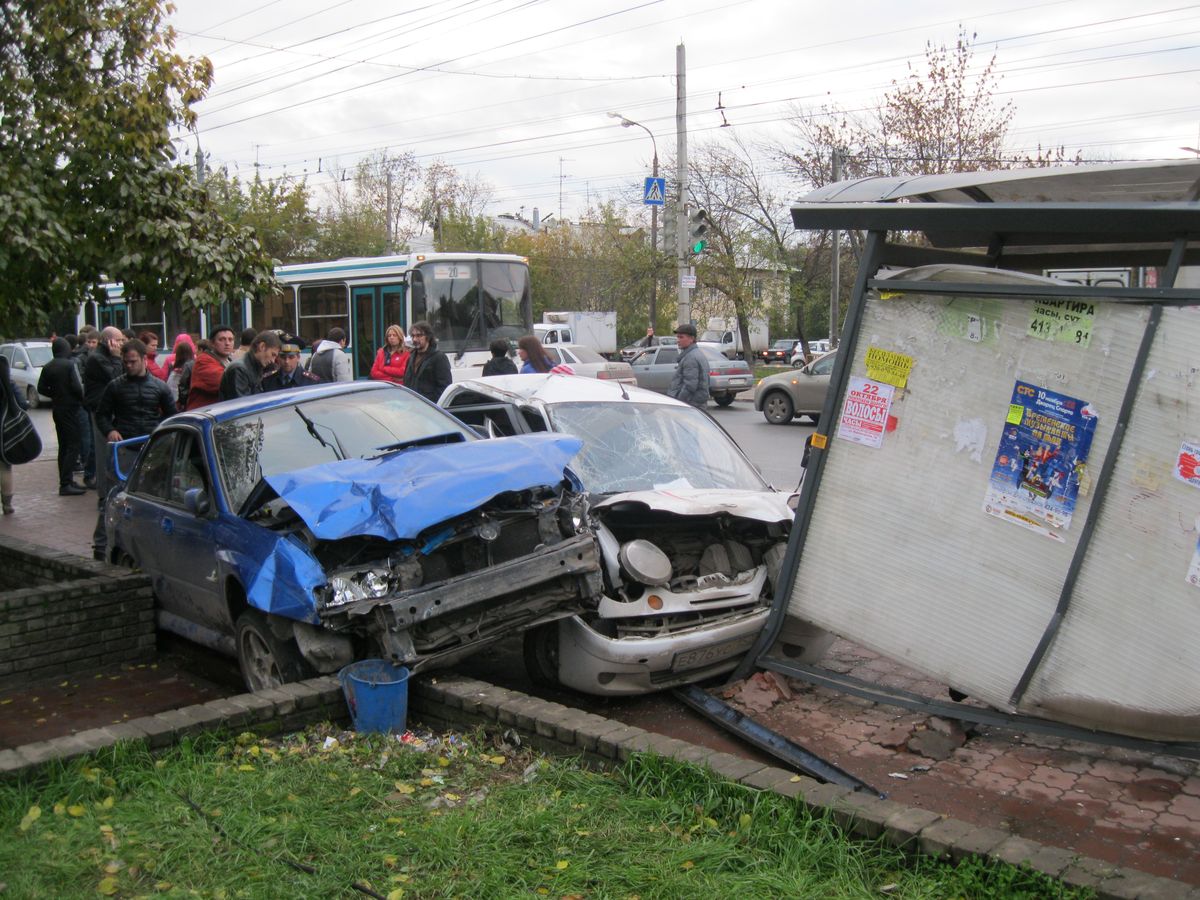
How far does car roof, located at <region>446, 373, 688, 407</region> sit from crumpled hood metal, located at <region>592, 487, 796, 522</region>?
135 centimetres

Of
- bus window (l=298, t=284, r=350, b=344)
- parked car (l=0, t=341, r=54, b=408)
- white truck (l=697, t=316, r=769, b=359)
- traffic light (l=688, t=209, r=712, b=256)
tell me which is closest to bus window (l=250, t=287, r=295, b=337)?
bus window (l=298, t=284, r=350, b=344)

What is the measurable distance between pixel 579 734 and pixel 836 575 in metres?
1.72

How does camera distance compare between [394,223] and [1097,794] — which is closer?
[1097,794]

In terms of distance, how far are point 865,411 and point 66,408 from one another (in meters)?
11.3

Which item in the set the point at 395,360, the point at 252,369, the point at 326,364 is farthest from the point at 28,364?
the point at 252,369

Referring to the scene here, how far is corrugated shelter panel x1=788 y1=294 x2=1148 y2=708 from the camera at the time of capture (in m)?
4.68

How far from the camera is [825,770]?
15.6 ft

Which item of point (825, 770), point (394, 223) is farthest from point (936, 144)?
point (394, 223)

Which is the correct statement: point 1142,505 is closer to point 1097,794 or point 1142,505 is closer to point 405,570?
point 1097,794

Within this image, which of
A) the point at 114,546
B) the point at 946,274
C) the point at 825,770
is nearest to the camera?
the point at 825,770

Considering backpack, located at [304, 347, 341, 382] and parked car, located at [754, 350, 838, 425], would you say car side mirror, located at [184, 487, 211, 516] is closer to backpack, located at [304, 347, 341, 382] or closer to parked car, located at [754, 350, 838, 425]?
backpack, located at [304, 347, 341, 382]

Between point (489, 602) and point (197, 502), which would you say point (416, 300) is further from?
point (489, 602)

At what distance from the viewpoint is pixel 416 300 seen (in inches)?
785

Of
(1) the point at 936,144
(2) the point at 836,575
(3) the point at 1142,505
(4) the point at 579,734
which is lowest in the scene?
(4) the point at 579,734
